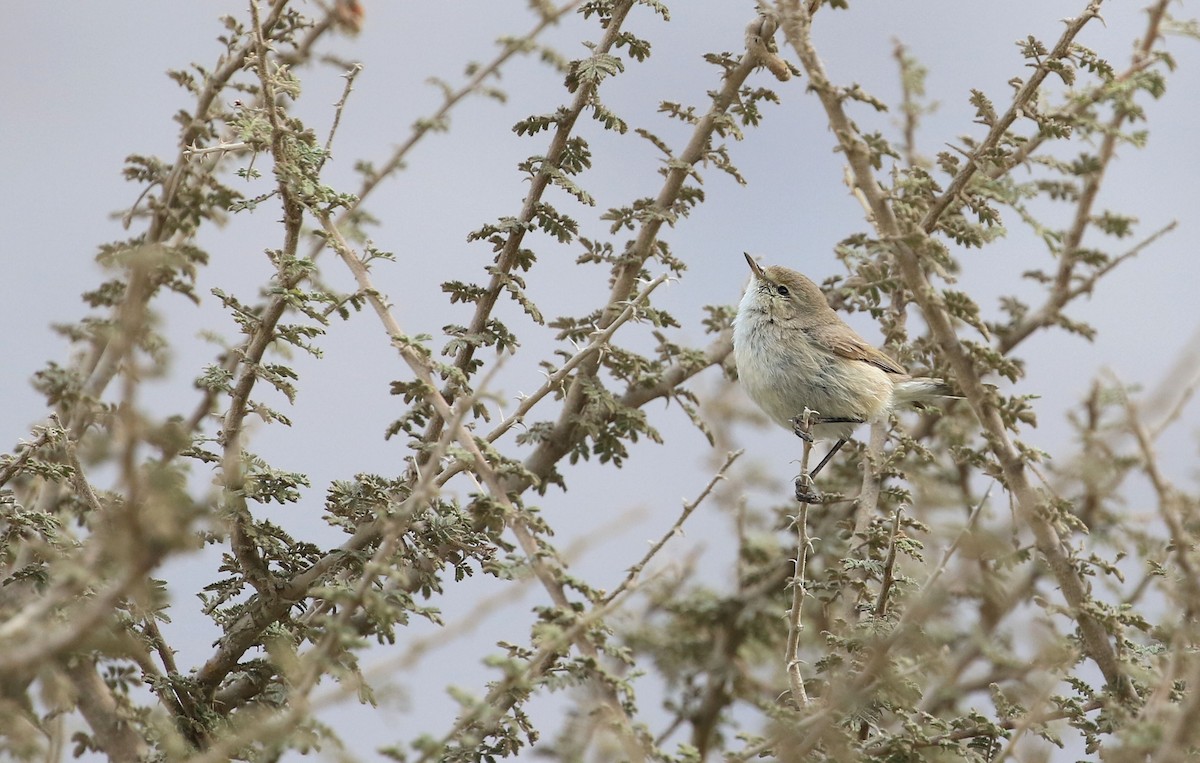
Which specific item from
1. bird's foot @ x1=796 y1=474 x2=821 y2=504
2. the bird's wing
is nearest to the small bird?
the bird's wing

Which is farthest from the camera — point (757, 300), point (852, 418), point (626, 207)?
point (757, 300)

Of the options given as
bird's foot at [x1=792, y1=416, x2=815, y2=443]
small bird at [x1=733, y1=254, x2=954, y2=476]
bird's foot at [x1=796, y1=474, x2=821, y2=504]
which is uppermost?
small bird at [x1=733, y1=254, x2=954, y2=476]

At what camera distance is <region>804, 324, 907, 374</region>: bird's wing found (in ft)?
17.6

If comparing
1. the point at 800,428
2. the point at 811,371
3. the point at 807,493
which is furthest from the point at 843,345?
the point at 807,493

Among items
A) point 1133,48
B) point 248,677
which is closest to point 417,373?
point 248,677

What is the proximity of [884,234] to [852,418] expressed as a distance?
2.61 meters

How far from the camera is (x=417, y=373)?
2.60 m

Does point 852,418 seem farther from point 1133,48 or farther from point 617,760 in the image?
point 617,760

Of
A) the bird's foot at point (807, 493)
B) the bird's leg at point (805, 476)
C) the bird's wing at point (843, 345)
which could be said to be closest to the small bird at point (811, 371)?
the bird's wing at point (843, 345)

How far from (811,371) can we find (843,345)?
26 cm

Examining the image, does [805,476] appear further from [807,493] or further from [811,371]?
[811,371]

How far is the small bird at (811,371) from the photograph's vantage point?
5.09 meters

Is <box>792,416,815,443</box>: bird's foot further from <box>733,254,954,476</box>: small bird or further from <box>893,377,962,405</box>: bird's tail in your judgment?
<box>893,377,962,405</box>: bird's tail

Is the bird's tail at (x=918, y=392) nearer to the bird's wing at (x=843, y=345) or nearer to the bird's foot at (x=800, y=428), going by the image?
the bird's wing at (x=843, y=345)
